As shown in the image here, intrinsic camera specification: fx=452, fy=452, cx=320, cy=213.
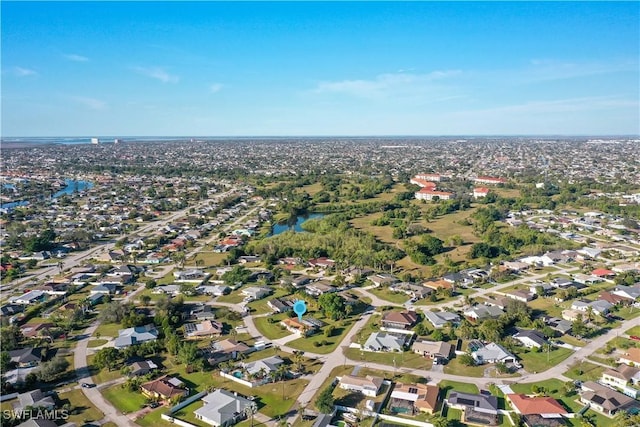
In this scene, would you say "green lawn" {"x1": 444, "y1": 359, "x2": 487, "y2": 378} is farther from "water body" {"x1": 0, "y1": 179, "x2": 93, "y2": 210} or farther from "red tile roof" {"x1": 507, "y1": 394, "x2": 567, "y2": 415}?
"water body" {"x1": 0, "y1": 179, "x2": 93, "y2": 210}

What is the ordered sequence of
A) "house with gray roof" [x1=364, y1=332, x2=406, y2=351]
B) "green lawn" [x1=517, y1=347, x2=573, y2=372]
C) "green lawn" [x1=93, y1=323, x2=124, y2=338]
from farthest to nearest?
"green lawn" [x1=93, y1=323, x2=124, y2=338] < "house with gray roof" [x1=364, y1=332, x2=406, y2=351] < "green lawn" [x1=517, y1=347, x2=573, y2=372]

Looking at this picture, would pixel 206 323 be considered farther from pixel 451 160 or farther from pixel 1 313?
pixel 451 160

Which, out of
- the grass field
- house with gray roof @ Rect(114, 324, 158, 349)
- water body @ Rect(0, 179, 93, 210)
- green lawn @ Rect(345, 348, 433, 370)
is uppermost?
water body @ Rect(0, 179, 93, 210)

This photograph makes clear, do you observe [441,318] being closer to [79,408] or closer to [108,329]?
[79,408]

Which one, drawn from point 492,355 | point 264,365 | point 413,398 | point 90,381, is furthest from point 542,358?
point 90,381

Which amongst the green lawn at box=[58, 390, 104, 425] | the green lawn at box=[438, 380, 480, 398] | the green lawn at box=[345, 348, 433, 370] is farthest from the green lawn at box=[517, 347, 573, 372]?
the green lawn at box=[58, 390, 104, 425]

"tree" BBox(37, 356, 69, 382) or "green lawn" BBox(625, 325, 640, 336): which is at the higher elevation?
"tree" BBox(37, 356, 69, 382)
